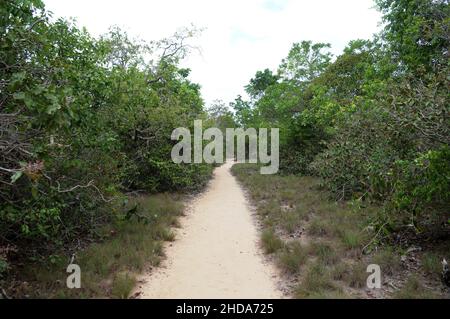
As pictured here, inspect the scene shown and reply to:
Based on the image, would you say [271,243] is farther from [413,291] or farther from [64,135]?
[64,135]

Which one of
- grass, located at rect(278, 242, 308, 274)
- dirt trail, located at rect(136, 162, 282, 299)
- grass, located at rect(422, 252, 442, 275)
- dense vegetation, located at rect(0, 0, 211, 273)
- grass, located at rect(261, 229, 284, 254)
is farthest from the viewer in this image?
grass, located at rect(261, 229, 284, 254)

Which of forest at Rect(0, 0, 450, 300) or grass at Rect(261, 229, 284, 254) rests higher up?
forest at Rect(0, 0, 450, 300)

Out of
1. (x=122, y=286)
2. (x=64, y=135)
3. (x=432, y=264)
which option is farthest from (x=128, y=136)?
(x=432, y=264)

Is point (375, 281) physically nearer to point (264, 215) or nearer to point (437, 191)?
point (437, 191)

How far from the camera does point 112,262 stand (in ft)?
19.1

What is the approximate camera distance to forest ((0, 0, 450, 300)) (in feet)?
15.2

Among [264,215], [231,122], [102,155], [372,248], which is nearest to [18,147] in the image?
[102,155]

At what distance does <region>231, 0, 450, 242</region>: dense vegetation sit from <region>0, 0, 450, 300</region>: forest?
0.13ft

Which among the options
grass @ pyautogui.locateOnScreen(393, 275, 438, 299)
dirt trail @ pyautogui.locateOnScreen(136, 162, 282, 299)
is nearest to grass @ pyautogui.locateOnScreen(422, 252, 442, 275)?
grass @ pyautogui.locateOnScreen(393, 275, 438, 299)

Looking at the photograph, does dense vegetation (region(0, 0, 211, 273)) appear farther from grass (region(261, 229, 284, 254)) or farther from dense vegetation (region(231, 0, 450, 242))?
dense vegetation (region(231, 0, 450, 242))

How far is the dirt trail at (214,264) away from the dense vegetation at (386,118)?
8.67ft

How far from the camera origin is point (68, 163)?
601 cm

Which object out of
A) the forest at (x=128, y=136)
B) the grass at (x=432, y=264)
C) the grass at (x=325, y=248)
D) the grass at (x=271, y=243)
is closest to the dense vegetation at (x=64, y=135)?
the forest at (x=128, y=136)
